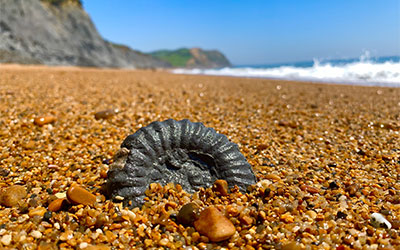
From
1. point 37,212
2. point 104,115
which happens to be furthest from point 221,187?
point 104,115

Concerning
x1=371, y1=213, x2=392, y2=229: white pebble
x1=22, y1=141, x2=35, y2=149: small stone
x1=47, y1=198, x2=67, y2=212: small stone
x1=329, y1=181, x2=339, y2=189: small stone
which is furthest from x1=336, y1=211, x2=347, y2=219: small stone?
x1=22, y1=141, x2=35, y2=149: small stone

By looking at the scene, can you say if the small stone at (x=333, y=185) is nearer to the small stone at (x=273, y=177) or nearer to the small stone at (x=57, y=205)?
the small stone at (x=273, y=177)

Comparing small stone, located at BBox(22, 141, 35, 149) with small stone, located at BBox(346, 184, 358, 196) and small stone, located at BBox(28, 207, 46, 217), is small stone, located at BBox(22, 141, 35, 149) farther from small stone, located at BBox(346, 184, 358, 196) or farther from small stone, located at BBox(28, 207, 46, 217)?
small stone, located at BBox(346, 184, 358, 196)

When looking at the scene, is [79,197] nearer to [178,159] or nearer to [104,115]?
[178,159]

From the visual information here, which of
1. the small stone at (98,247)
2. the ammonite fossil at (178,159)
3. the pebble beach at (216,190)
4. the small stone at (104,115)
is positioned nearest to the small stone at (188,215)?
the pebble beach at (216,190)

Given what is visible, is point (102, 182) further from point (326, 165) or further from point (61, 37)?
point (61, 37)
